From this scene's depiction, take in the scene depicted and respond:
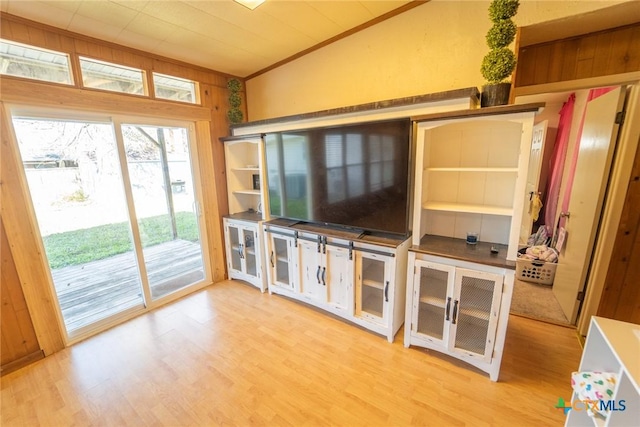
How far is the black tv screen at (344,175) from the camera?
2072mm

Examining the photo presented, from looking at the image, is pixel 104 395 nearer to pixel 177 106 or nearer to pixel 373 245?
pixel 373 245

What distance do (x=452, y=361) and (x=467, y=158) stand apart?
1638 millimetres

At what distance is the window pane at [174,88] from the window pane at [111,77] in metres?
0.15

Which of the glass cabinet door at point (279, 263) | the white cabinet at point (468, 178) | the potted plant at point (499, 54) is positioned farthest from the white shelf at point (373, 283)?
the potted plant at point (499, 54)

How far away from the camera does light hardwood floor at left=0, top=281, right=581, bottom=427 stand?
5.24 feet

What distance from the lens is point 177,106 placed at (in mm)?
2838

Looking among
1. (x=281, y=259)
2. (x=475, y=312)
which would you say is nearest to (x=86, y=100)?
(x=281, y=259)

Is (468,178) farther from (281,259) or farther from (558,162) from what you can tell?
(558,162)

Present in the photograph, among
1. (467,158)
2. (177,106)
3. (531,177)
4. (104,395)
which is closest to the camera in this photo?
(104,395)

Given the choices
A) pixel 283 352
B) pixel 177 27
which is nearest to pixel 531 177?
pixel 283 352

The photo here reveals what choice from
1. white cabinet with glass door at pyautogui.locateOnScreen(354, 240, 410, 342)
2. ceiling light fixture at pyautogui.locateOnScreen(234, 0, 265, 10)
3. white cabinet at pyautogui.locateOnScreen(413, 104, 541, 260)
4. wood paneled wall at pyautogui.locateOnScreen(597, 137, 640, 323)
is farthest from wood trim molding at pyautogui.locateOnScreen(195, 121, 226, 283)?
wood paneled wall at pyautogui.locateOnScreen(597, 137, 640, 323)

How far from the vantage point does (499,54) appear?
1610mm

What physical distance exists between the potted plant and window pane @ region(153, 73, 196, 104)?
10.00 feet

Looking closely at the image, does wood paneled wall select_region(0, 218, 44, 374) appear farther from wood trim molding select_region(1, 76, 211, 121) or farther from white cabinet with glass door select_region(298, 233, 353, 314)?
white cabinet with glass door select_region(298, 233, 353, 314)
